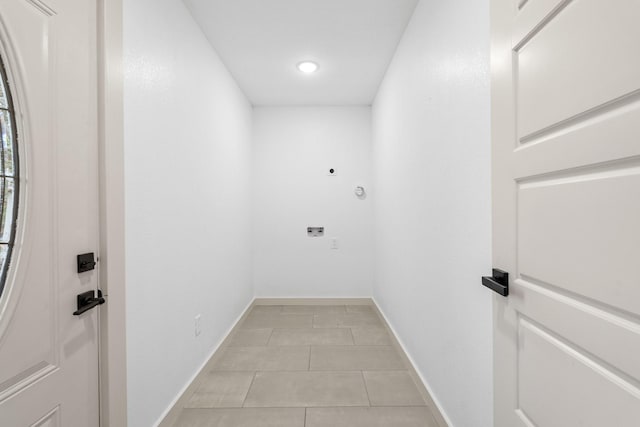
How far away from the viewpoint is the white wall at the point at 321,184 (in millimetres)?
3850

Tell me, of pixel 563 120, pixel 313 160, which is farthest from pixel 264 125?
pixel 563 120

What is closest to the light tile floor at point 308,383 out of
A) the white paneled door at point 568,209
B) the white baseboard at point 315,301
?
the white baseboard at point 315,301

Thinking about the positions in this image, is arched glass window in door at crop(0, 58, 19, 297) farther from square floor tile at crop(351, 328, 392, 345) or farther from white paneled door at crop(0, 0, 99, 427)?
square floor tile at crop(351, 328, 392, 345)

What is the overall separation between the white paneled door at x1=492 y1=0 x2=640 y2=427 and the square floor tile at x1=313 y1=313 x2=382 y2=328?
226cm

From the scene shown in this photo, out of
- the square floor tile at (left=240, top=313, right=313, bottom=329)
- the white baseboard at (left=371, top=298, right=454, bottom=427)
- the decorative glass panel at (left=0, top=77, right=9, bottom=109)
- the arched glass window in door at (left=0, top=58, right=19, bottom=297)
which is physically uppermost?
the decorative glass panel at (left=0, top=77, right=9, bottom=109)

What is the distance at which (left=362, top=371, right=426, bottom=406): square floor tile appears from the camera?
189cm

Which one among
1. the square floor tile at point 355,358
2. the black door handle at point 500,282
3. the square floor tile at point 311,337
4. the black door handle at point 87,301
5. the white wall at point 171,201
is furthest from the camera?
the square floor tile at point 311,337

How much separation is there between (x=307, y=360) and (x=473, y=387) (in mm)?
1454

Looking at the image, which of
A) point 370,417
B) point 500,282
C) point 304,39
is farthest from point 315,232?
point 500,282

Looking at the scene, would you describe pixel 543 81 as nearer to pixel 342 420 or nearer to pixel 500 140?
pixel 500 140

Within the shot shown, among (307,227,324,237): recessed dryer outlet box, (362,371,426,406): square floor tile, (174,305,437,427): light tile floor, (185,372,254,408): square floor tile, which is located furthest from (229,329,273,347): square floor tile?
(307,227,324,237): recessed dryer outlet box

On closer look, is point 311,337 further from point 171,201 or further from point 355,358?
point 171,201

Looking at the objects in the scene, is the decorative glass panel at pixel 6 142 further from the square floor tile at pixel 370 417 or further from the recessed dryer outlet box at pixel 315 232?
the recessed dryer outlet box at pixel 315 232

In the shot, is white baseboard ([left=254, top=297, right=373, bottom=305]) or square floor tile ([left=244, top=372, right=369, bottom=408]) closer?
square floor tile ([left=244, top=372, right=369, bottom=408])
